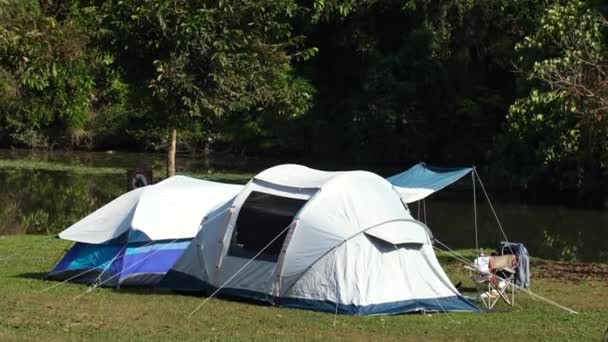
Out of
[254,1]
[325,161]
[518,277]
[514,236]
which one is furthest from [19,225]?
[325,161]

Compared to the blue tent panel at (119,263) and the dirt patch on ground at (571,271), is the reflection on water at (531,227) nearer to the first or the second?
the dirt patch on ground at (571,271)

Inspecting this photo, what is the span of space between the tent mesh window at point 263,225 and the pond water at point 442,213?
930cm

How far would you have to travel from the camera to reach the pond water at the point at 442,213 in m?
22.2

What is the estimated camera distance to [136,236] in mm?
12828

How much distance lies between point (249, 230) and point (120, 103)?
33463 mm

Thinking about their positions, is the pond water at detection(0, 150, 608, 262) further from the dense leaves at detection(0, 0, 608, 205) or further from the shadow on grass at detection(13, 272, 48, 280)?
the shadow on grass at detection(13, 272, 48, 280)

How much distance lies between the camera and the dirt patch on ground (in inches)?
623

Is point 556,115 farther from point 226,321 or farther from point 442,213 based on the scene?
point 226,321

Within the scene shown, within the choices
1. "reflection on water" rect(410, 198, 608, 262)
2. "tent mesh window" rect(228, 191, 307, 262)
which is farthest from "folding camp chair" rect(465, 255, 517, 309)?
"reflection on water" rect(410, 198, 608, 262)

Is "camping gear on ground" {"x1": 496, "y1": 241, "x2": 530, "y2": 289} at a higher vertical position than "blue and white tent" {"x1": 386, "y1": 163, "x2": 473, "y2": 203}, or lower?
lower

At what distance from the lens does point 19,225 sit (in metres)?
22.8

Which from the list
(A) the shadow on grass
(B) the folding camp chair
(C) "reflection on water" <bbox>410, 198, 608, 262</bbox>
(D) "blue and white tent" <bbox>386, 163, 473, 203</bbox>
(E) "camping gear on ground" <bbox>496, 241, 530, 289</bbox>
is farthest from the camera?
(C) "reflection on water" <bbox>410, 198, 608, 262</bbox>

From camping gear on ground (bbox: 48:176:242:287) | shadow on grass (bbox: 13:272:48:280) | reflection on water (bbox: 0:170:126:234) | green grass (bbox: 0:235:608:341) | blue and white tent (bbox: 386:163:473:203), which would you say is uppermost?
blue and white tent (bbox: 386:163:473:203)

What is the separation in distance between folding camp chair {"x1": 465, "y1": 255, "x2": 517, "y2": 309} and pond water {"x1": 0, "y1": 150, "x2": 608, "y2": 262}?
310 inches
